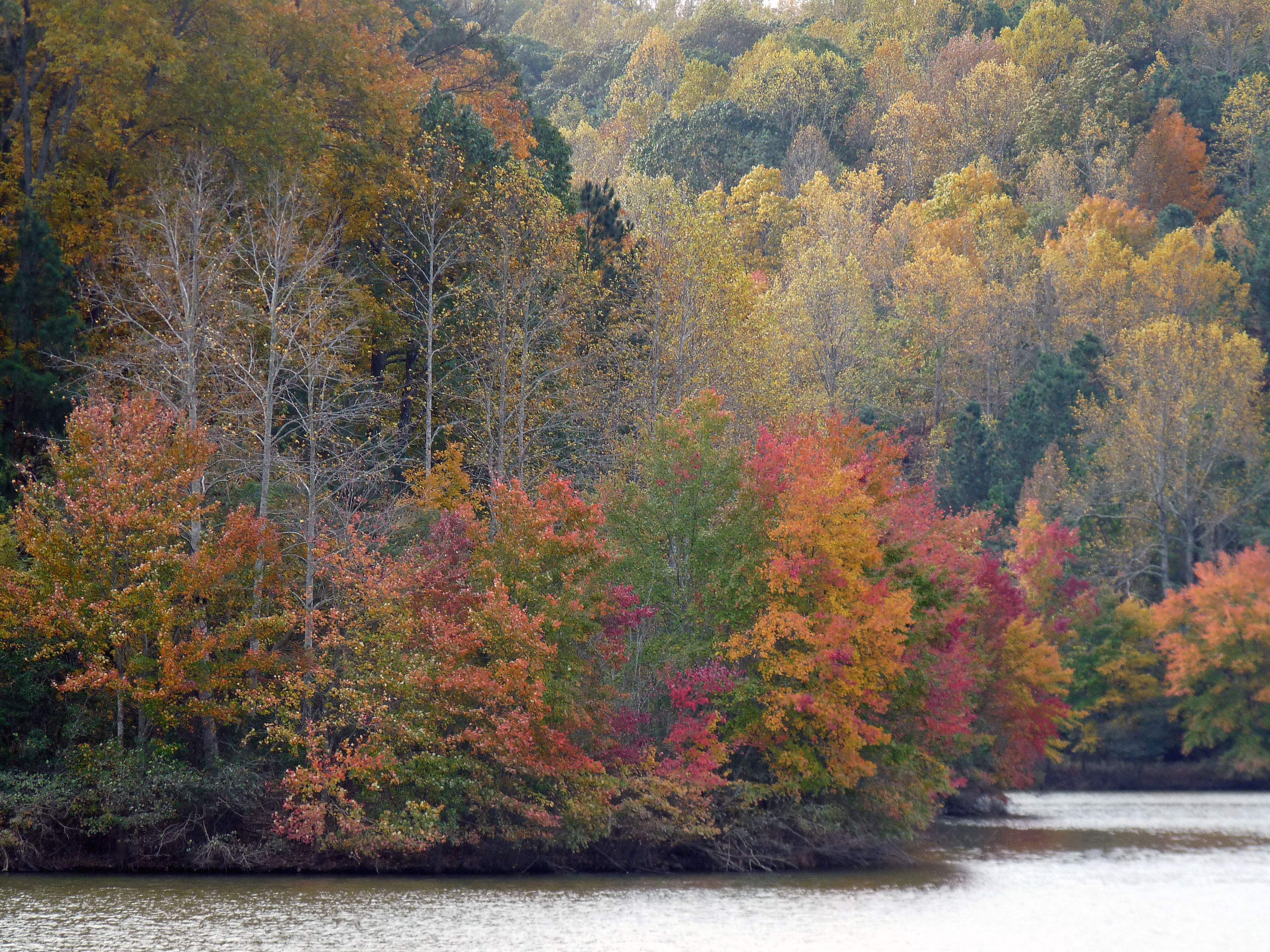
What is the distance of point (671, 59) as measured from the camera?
109438 millimetres

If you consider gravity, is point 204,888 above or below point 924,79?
below

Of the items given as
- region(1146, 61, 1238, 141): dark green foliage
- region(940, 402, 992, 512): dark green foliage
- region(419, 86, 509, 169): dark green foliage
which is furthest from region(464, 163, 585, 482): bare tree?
region(1146, 61, 1238, 141): dark green foliage

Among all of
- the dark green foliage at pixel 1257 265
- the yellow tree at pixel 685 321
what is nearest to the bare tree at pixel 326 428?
the yellow tree at pixel 685 321

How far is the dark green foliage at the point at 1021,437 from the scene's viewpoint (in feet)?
215

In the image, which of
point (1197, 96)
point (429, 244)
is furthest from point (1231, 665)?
point (1197, 96)

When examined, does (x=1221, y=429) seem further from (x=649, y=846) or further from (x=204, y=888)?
(x=204, y=888)

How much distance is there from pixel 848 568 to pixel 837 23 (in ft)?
299

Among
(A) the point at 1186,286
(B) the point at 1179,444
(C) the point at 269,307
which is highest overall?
(A) the point at 1186,286

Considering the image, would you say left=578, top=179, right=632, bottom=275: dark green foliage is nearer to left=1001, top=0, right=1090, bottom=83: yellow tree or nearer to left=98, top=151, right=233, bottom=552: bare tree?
left=98, top=151, right=233, bottom=552: bare tree

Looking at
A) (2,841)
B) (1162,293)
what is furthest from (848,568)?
(1162,293)

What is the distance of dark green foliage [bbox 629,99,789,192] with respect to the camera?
8912 centimetres

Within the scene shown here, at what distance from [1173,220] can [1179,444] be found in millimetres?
23059

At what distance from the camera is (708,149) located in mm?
89312

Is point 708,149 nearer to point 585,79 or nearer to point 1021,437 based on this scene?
point 585,79
